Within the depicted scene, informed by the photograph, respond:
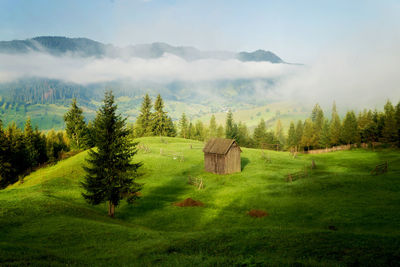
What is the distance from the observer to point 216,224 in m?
29.4

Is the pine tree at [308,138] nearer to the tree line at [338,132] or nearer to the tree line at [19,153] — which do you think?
the tree line at [338,132]

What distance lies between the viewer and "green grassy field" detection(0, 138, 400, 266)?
1429 cm

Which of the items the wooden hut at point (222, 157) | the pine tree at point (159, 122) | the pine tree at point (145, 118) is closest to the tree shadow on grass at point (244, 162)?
the wooden hut at point (222, 157)

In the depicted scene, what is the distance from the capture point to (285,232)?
1912 cm

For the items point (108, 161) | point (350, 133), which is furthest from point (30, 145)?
point (350, 133)

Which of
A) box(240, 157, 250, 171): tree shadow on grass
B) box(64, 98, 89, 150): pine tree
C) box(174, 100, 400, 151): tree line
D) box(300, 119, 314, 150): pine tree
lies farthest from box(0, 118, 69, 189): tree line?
box(300, 119, 314, 150): pine tree

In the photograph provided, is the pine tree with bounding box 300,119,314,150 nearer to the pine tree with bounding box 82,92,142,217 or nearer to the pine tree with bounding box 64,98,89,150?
the pine tree with bounding box 64,98,89,150

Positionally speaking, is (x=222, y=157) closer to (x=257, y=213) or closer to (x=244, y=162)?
(x=244, y=162)

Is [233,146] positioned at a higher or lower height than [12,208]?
higher

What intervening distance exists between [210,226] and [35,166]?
257 ft

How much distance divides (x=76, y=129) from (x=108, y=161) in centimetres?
6938

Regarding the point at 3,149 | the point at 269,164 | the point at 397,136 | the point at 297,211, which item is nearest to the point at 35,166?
the point at 3,149

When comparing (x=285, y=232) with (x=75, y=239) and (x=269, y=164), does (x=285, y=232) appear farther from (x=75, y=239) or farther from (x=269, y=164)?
(x=269, y=164)

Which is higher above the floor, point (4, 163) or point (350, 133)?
point (350, 133)
